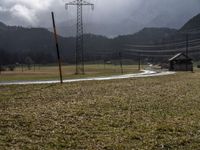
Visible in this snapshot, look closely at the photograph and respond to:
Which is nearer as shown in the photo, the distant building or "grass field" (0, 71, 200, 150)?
"grass field" (0, 71, 200, 150)

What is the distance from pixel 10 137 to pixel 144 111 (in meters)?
8.49

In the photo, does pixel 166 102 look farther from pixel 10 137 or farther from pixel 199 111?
pixel 10 137

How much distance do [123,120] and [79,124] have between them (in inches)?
77.5

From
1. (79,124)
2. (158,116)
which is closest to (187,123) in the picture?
(158,116)

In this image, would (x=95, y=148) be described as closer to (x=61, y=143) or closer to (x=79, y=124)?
(x=61, y=143)

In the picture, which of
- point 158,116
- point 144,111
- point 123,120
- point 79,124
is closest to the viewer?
point 79,124

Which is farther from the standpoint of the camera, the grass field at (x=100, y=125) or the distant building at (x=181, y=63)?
the distant building at (x=181, y=63)

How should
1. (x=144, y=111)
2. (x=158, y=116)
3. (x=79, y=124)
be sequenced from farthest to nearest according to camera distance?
(x=144, y=111) → (x=158, y=116) → (x=79, y=124)

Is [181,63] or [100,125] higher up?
[100,125]

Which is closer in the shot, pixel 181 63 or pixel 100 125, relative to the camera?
pixel 100 125

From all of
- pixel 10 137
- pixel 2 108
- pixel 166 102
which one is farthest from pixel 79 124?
pixel 166 102

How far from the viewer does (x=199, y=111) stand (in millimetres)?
21297

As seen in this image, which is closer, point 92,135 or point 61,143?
point 61,143

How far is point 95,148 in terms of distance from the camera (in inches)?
502
